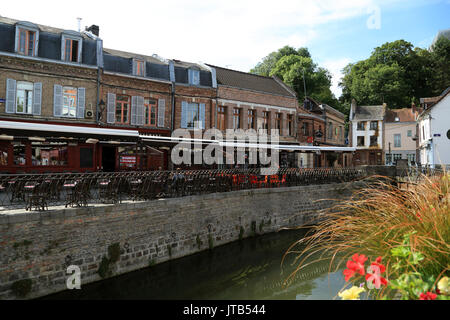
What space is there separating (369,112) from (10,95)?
139ft

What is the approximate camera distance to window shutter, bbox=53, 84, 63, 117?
49.3 ft

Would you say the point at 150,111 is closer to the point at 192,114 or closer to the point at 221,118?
the point at 192,114

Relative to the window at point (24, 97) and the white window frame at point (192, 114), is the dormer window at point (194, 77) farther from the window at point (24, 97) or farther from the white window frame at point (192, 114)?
Result: the window at point (24, 97)

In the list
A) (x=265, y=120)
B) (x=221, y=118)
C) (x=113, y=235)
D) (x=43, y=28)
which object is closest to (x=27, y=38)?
(x=43, y=28)

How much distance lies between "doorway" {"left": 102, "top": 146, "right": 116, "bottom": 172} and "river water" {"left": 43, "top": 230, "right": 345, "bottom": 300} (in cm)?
859

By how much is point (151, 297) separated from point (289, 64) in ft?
137

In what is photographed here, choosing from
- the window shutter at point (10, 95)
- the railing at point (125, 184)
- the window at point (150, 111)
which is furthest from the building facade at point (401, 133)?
the window shutter at point (10, 95)

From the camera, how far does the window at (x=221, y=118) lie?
20.5 meters

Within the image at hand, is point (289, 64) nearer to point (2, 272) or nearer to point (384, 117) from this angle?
point (384, 117)

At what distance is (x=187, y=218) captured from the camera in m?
10.7

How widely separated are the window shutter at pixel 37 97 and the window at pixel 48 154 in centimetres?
174

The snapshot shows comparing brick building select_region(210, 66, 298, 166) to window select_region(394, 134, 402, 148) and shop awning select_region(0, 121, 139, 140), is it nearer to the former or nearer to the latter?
shop awning select_region(0, 121, 139, 140)

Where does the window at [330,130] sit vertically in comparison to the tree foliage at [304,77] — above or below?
below

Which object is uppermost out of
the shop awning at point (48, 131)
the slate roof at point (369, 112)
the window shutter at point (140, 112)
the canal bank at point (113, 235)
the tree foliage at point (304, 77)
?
the tree foliage at point (304, 77)
